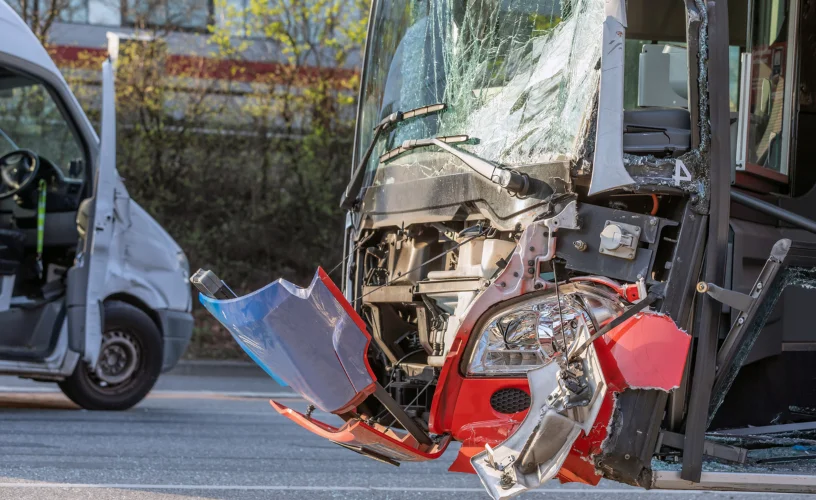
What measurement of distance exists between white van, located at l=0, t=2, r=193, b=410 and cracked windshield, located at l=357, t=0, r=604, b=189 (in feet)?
12.3

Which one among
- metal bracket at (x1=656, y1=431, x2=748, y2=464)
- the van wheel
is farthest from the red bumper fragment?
the van wheel

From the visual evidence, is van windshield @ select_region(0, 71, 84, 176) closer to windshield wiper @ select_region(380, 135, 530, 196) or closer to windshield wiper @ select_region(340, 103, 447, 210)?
windshield wiper @ select_region(340, 103, 447, 210)

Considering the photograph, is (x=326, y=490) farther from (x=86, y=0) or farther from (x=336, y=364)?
(x=86, y=0)

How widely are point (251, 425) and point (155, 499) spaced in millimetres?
3534

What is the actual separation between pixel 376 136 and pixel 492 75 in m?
0.90

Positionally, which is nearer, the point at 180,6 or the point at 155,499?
the point at 155,499

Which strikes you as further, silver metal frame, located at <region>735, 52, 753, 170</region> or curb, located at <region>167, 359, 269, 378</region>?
curb, located at <region>167, 359, 269, 378</region>

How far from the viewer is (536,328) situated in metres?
3.89

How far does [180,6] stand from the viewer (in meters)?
17.1

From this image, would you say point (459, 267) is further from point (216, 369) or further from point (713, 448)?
point (216, 369)

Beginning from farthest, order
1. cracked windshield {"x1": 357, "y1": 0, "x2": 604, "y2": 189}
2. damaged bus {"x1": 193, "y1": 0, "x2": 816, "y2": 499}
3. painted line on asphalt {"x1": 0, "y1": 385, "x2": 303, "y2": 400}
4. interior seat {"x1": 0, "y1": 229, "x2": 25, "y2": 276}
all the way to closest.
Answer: painted line on asphalt {"x1": 0, "y1": 385, "x2": 303, "y2": 400}, interior seat {"x1": 0, "y1": 229, "x2": 25, "y2": 276}, cracked windshield {"x1": 357, "y1": 0, "x2": 604, "y2": 189}, damaged bus {"x1": 193, "y1": 0, "x2": 816, "y2": 499}

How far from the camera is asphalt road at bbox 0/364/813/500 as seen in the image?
5.49 metres

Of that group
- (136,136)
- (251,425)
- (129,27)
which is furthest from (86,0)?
(251,425)

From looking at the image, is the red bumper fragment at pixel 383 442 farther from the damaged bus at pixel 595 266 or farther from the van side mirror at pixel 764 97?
the van side mirror at pixel 764 97
